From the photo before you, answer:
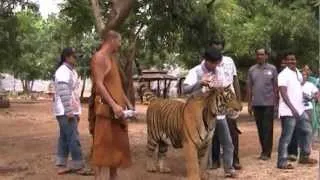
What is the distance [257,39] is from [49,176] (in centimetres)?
1447

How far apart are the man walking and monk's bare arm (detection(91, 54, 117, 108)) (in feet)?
14.6

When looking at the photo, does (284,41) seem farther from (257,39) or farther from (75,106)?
(75,106)

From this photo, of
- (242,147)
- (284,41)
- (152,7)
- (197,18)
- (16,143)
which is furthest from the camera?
(284,41)

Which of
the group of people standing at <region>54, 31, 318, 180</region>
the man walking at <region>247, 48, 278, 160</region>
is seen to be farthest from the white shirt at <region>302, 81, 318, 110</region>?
the man walking at <region>247, 48, 278, 160</region>

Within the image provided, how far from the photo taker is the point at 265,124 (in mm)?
10883

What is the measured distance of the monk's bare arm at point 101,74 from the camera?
6871 mm

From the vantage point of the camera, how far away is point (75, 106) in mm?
9422

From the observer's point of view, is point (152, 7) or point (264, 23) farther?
point (264, 23)

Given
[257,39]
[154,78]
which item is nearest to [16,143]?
[257,39]

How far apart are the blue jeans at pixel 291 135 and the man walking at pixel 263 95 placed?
0.51 m

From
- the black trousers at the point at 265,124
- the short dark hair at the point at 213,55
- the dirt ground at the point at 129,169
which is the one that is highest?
the short dark hair at the point at 213,55

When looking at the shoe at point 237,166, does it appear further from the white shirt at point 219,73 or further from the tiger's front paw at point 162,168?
the white shirt at point 219,73

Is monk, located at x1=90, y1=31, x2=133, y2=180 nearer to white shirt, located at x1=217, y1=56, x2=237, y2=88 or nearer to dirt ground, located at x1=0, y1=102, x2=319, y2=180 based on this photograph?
dirt ground, located at x1=0, y1=102, x2=319, y2=180

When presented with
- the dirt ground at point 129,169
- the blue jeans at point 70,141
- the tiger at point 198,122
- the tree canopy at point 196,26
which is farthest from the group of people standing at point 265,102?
the tree canopy at point 196,26
